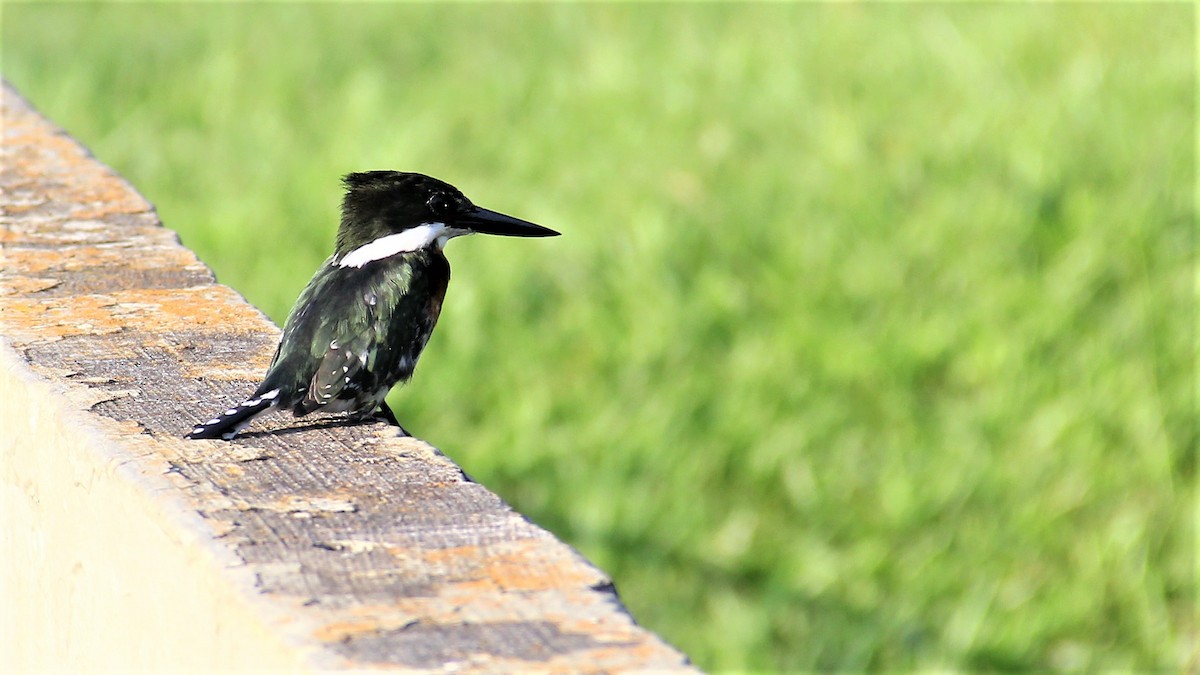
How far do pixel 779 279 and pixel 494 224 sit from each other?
10.8 ft

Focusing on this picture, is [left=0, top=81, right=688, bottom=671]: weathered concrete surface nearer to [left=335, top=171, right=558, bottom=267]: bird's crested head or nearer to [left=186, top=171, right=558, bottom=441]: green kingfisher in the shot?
[left=186, top=171, right=558, bottom=441]: green kingfisher

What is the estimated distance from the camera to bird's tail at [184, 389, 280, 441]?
6.02 feet

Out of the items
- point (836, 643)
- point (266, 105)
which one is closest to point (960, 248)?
point (836, 643)

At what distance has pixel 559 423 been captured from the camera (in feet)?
16.7

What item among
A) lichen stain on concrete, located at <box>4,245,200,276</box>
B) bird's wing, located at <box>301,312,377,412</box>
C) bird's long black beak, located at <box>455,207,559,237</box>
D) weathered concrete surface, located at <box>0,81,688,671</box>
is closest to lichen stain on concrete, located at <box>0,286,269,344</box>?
weathered concrete surface, located at <box>0,81,688,671</box>

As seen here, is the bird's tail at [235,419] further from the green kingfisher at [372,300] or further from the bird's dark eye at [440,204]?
the bird's dark eye at [440,204]

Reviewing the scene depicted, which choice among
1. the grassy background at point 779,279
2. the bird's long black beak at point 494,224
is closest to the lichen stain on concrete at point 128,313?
the bird's long black beak at point 494,224

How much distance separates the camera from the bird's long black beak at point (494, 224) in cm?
236

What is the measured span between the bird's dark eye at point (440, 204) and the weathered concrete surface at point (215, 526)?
0.30 m

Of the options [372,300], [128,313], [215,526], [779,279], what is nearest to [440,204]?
[372,300]

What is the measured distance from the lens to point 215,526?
1555 mm

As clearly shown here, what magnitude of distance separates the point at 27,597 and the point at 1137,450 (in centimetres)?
403

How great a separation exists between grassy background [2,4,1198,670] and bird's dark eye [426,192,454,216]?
238 cm

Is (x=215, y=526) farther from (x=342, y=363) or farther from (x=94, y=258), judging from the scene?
(x=94, y=258)
